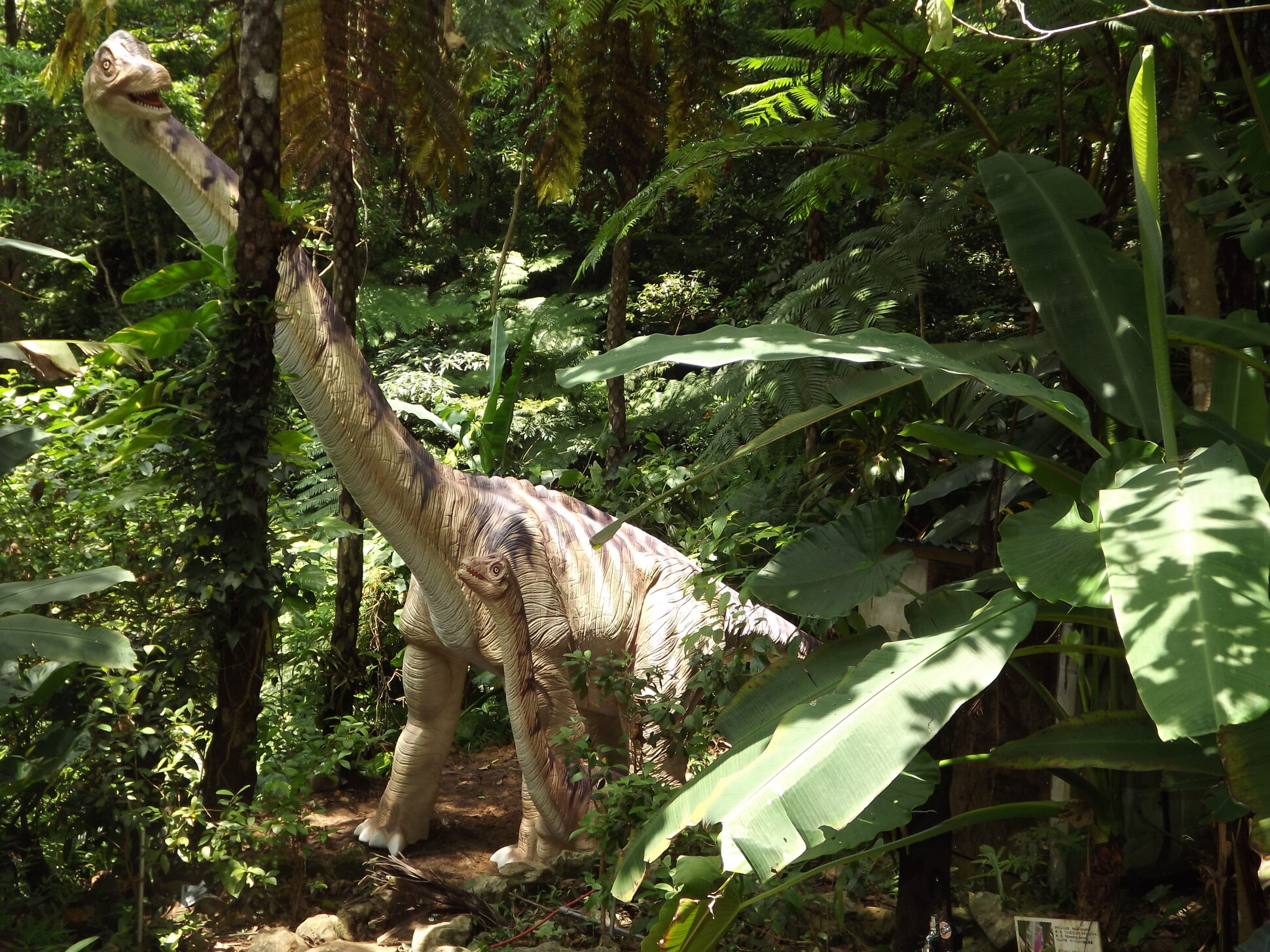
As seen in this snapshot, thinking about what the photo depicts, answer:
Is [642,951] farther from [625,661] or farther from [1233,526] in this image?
[1233,526]

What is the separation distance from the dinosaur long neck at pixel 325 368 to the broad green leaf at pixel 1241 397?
2974 mm

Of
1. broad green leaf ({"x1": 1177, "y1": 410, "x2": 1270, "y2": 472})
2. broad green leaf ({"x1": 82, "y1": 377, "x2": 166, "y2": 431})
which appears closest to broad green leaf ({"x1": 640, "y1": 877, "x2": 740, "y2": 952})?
broad green leaf ({"x1": 1177, "y1": 410, "x2": 1270, "y2": 472})

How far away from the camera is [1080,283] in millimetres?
3010

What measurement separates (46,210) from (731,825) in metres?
13.8

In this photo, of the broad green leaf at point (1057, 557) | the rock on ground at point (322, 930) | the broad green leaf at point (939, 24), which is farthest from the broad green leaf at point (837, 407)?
the rock on ground at point (322, 930)

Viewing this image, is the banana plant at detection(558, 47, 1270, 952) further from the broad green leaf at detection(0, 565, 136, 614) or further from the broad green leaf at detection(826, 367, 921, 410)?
the broad green leaf at detection(0, 565, 136, 614)

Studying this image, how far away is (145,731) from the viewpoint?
11.9 feet

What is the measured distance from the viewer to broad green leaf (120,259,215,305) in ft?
12.2

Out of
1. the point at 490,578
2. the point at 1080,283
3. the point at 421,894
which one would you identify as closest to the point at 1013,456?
the point at 1080,283

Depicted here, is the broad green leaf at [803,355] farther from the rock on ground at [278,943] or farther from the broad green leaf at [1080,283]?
the rock on ground at [278,943]

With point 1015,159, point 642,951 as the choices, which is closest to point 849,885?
point 642,951

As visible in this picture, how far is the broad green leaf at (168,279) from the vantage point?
147 inches

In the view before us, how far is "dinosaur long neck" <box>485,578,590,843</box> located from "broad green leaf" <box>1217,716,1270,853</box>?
2676 millimetres

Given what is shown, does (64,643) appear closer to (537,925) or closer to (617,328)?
(537,925)
